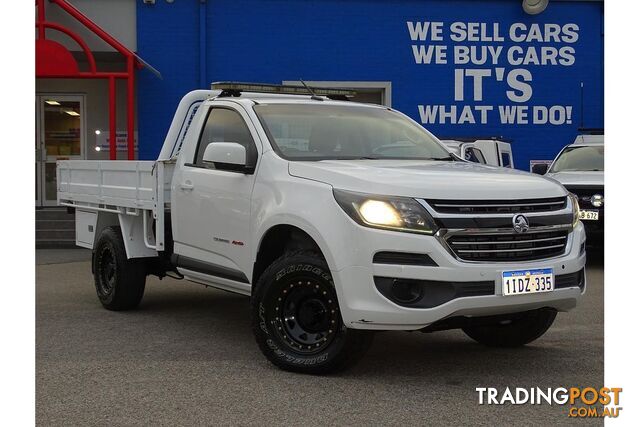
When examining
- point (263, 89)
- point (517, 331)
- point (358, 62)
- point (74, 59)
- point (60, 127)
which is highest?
point (358, 62)

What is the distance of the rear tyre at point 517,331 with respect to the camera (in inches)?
246

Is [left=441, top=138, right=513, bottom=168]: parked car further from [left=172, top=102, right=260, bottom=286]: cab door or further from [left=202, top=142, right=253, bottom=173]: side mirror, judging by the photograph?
[left=202, top=142, right=253, bottom=173]: side mirror

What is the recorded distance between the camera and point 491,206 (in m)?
5.11

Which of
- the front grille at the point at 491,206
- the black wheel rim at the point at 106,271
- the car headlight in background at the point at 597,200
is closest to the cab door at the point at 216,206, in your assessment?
the black wheel rim at the point at 106,271

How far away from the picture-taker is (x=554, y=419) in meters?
4.58

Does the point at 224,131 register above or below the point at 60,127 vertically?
below

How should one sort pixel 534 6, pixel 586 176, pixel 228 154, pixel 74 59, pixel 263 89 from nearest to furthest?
pixel 228 154 < pixel 263 89 < pixel 586 176 < pixel 74 59 < pixel 534 6

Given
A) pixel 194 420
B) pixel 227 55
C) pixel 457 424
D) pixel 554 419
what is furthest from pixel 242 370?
pixel 227 55

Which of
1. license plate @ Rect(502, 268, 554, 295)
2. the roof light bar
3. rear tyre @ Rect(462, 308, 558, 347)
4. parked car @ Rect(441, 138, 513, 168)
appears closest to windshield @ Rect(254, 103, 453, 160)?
the roof light bar

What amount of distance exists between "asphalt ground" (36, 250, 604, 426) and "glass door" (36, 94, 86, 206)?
11269mm

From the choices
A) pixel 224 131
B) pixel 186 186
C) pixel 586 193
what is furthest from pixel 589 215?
pixel 186 186

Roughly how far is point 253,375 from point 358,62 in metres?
14.0

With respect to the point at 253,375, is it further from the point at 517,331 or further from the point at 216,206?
the point at 517,331

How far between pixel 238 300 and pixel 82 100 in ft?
37.0
